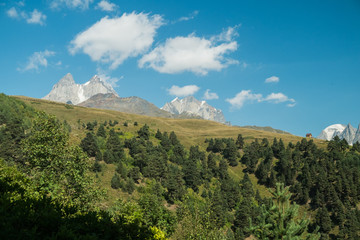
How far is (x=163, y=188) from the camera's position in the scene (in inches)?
3258

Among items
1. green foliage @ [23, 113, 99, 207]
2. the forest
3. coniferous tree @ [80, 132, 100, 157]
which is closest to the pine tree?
the forest

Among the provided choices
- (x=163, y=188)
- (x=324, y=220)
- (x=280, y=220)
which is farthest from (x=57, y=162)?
(x=324, y=220)

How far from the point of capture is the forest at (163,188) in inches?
396

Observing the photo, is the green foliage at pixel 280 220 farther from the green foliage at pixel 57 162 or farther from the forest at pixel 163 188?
the green foliage at pixel 57 162

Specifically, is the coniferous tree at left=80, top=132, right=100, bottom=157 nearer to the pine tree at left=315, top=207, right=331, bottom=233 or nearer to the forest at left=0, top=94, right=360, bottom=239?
the forest at left=0, top=94, right=360, bottom=239

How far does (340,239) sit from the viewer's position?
2638 inches

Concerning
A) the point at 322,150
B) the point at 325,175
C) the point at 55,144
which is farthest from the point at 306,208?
the point at 55,144

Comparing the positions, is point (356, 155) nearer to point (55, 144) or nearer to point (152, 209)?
point (152, 209)

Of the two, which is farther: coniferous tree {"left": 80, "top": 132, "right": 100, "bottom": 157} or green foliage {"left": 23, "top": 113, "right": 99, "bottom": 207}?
coniferous tree {"left": 80, "top": 132, "right": 100, "bottom": 157}

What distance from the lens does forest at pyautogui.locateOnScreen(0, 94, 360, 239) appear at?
10.1 metres

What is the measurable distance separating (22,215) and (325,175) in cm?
10810

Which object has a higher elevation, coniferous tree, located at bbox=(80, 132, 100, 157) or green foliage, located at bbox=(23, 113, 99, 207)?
green foliage, located at bbox=(23, 113, 99, 207)

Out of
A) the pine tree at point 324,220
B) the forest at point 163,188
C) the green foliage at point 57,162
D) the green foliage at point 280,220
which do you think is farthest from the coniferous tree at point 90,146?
the pine tree at point 324,220

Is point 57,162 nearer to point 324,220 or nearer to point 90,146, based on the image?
point 90,146
